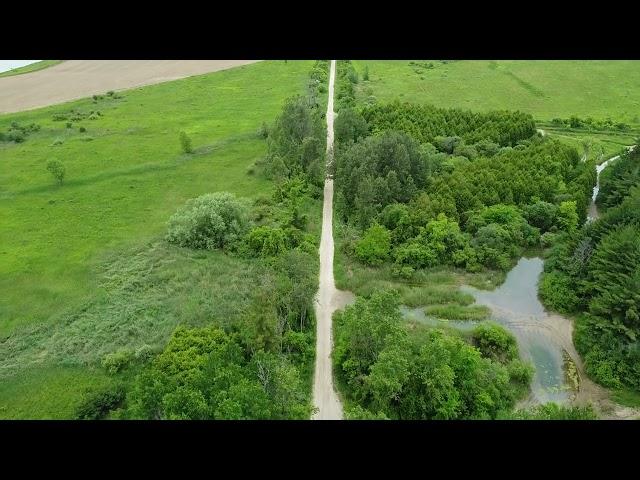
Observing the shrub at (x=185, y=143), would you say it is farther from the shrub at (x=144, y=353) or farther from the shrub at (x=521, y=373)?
the shrub at (x=521, y=373)

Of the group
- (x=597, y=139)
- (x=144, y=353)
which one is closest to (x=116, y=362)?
(x=144, y=353)

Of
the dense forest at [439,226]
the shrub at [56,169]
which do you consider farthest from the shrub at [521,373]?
the shrub at [56,169]

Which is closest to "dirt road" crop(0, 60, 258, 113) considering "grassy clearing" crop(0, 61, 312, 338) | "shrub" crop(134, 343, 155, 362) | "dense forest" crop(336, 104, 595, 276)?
"grassy clearing" crop(0, 61, 312, 338)

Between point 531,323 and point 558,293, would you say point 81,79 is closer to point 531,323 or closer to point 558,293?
point 531,323

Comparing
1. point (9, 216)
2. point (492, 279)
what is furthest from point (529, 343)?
point (9, 216)

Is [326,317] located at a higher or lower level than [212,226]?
lower

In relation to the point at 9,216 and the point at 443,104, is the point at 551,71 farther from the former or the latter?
the point at 9,216
